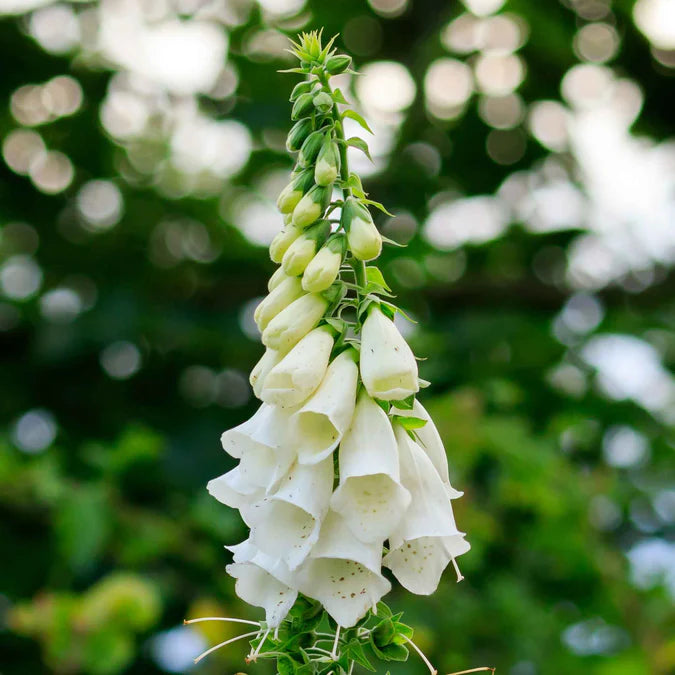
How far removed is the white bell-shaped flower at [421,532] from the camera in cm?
116

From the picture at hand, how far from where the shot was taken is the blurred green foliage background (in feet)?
12.0

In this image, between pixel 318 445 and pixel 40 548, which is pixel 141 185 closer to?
pixel 40 548

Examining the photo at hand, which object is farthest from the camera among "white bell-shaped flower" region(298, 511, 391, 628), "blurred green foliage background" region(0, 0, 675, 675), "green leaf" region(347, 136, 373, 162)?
"blurred green foliage background" region(0, 0, 675, 675)

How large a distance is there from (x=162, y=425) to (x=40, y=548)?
0.82 meters

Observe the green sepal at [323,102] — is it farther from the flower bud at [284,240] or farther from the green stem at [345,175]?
the flower bud at [284,240]

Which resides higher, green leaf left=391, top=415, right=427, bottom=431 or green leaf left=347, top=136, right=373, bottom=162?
green leaf left=347, top=136, right=373, bottom=162

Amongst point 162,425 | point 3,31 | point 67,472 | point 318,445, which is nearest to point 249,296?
point 162,425


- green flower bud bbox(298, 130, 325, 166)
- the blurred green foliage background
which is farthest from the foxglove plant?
the blurred green foliage background

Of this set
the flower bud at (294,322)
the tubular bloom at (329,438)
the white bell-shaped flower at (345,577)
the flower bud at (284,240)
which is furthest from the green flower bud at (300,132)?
the white bell-shaped flower at (345,577)

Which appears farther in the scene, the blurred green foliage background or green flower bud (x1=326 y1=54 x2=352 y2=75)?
the blurred green foliage background

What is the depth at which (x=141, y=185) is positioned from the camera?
5.18m

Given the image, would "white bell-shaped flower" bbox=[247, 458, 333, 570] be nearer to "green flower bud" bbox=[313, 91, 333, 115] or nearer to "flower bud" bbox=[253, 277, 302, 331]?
"flower bud" bbox=[253, 277, 302, 331]

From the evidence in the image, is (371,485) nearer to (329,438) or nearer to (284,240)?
(329,438)

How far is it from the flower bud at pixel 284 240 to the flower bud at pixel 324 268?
8cm
